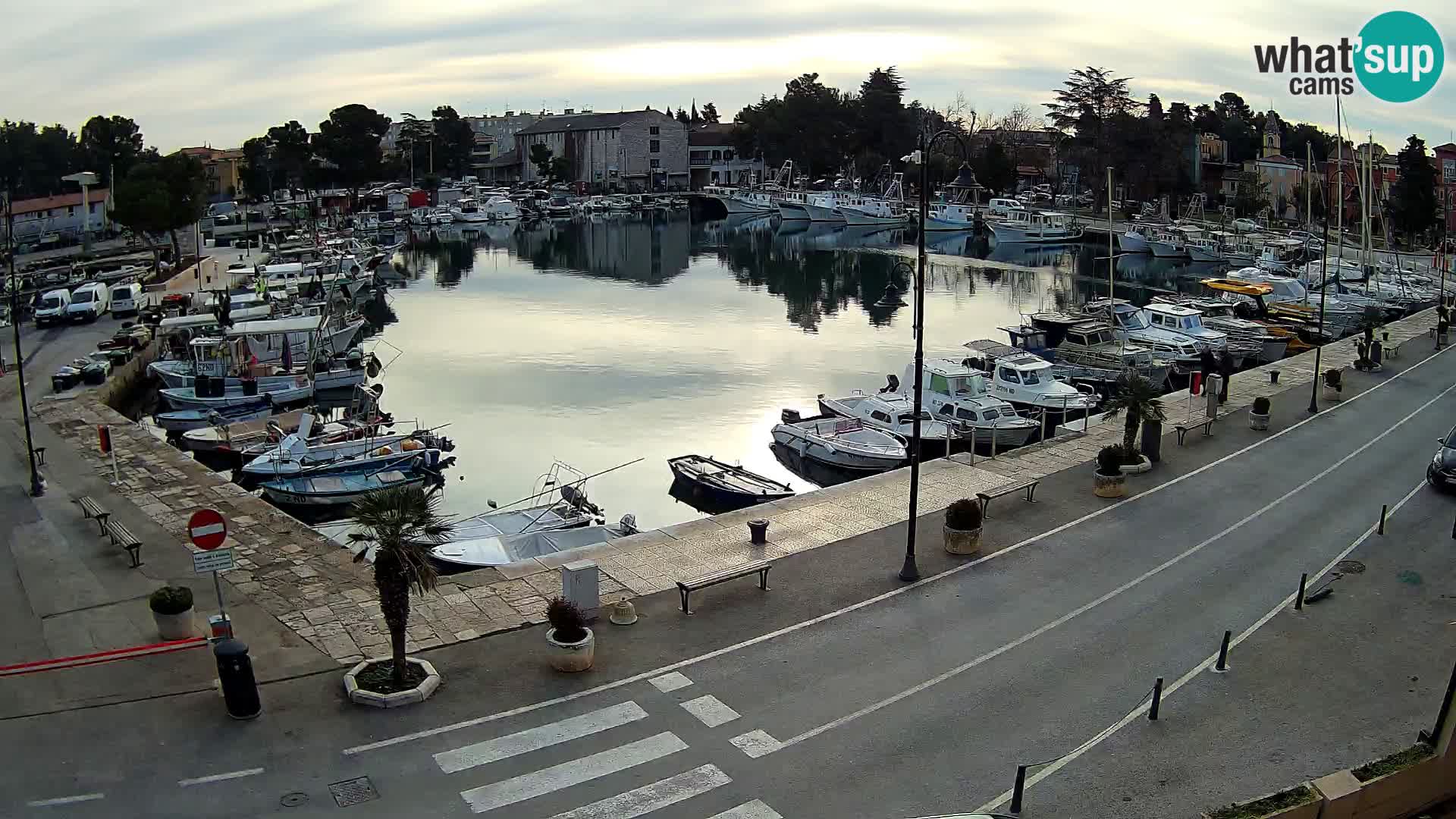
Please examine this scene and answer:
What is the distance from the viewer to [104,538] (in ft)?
74.3

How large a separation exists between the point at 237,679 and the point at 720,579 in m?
7.64

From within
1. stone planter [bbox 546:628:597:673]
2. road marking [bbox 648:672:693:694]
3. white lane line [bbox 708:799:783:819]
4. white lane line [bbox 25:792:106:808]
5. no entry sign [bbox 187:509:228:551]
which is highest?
no entry sign [bbox 187:509:228:551]

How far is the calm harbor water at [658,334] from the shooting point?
129 feet

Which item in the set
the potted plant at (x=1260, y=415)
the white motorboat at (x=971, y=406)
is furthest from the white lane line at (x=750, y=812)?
the potted plant at (x=1260, y=415)

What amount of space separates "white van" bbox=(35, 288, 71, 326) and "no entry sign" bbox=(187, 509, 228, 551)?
4450 cm

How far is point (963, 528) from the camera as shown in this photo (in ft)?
70.8

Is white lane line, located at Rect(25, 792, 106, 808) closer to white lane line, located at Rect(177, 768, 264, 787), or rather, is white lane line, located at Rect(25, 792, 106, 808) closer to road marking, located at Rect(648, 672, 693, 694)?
white lane line, located at Rect(177, 768, 264, 787)

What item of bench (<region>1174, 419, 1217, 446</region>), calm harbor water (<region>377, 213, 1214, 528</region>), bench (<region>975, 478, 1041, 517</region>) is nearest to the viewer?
bench (<region>975, 478, 1041, 517</region>)

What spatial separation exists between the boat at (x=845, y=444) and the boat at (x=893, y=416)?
2.39 ft

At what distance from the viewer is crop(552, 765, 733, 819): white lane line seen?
13.0 m

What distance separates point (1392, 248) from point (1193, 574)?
77590 millimetres

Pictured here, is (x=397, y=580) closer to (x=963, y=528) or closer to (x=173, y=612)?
(x=173, y=612)

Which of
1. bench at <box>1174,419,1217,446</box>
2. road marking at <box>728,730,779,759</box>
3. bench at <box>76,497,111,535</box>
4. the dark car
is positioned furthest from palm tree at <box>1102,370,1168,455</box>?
bench at <box>76,497,111,535</box>

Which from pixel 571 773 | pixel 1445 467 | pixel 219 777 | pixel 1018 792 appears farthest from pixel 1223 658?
pixel 219 777
